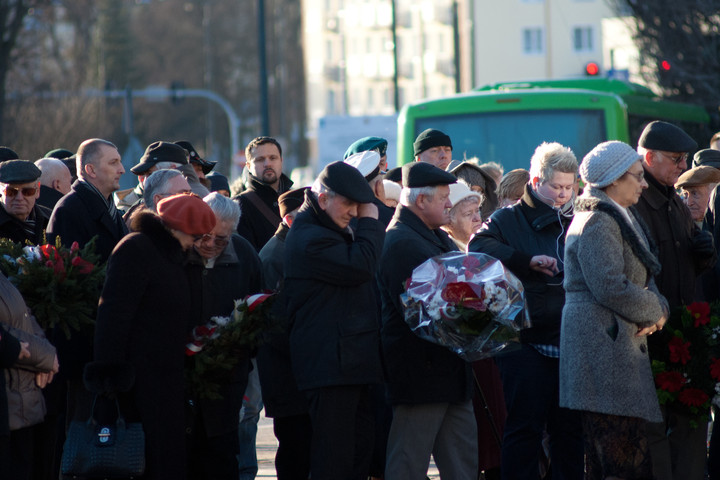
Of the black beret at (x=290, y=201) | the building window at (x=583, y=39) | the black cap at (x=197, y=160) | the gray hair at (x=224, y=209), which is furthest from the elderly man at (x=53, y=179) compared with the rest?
the building window at (x=583, y=39)

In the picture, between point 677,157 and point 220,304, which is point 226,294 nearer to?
point 220,304

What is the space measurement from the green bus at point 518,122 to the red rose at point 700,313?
7.02 metres

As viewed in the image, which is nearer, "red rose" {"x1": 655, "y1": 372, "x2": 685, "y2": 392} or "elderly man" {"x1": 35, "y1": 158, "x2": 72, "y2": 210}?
"red rose" {"x1": 655, "y1": 372, "x2": 685, "y2": 392}

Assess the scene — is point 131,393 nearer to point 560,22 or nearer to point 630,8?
point 630,8

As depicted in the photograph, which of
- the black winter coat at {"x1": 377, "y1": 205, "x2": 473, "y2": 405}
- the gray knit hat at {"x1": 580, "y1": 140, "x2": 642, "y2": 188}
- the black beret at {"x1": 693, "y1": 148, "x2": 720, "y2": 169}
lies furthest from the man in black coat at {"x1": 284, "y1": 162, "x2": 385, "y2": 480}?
the black beret at {"x1": 693, "y1": 148, "x2": 720, "y2": 169}

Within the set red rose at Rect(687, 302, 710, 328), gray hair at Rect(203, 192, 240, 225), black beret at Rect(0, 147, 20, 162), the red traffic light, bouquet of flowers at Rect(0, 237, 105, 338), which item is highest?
the red traffic light

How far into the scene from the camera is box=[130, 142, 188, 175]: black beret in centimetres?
892

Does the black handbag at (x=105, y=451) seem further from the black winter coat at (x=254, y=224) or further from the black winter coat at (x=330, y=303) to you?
the black winter coat at (x=254, y=224)

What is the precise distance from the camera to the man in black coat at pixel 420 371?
662cm

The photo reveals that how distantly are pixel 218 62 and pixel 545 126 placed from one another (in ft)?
179

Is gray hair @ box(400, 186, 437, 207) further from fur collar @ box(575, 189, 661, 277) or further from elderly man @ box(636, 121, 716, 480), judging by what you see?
elderly man @ box(636, 121, 716, 480)

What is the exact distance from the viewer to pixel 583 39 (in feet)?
231

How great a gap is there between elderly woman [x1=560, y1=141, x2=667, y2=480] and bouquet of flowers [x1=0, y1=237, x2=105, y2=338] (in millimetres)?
2483

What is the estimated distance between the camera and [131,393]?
19.7ft
